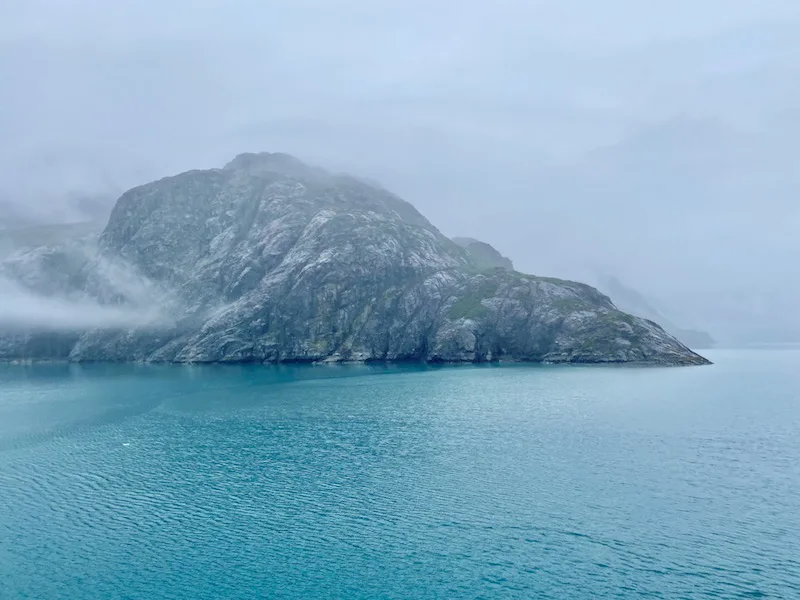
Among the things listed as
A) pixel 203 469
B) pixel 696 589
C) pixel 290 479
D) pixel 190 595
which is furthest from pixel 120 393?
pixel 696 589

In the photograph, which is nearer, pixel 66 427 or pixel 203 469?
pixel 203 469

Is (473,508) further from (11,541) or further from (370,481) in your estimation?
(11,541)

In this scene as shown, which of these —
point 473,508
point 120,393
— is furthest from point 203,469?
point 120,393

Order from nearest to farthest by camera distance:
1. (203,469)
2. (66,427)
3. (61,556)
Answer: (61,556) → (203,469) → (66,427)

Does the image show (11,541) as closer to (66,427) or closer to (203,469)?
(203,469)

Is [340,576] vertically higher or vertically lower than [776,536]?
lower

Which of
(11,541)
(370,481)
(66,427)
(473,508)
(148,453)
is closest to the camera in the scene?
(11,541)
